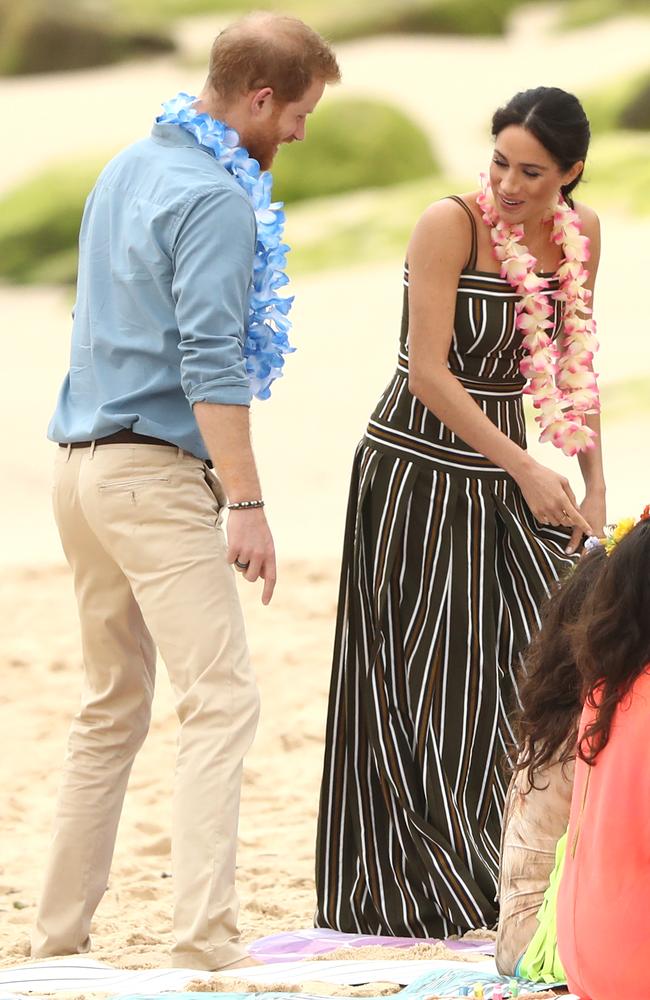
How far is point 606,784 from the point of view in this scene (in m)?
2.14

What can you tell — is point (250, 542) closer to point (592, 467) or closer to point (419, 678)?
point (419, 678)

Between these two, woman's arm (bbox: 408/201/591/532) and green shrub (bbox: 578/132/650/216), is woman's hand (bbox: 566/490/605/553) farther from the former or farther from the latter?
green shrub (bbox: 578/132/650/216)

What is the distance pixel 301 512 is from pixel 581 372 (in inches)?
293

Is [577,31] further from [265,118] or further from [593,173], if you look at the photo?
[265,118]

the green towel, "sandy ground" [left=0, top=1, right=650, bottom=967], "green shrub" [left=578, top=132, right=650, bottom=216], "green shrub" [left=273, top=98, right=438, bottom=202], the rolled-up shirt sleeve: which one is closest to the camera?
the green towel

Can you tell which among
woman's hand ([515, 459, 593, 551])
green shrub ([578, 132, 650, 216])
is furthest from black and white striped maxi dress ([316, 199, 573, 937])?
green shrub ([578, 132, 650, 216])

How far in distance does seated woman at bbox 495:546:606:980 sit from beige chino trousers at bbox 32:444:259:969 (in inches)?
21.8

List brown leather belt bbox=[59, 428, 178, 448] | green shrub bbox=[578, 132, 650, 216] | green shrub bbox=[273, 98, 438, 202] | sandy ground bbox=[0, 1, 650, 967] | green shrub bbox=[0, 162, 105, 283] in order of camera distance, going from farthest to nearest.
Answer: green shrub bbox=[273, 98, 438, 202], green shrub bbox=[0, 162, 105, 283], green shrub bbox=[578, 132, 650, 216], sandy ground bbox=[0, 1, 650, 967], brown leather belt bbox=[59, 428, 178, 448]

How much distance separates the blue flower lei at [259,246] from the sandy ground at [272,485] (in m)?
1.19

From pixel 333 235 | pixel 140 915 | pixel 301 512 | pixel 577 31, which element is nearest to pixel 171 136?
pixel 140 915

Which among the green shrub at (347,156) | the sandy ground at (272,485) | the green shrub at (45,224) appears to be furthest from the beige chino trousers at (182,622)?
the green shrub at (347,156)

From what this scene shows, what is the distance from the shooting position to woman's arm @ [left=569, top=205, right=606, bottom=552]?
348 cm

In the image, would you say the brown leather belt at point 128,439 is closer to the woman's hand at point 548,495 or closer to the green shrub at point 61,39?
the woman's hand at point 548,495

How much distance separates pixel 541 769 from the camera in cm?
251
